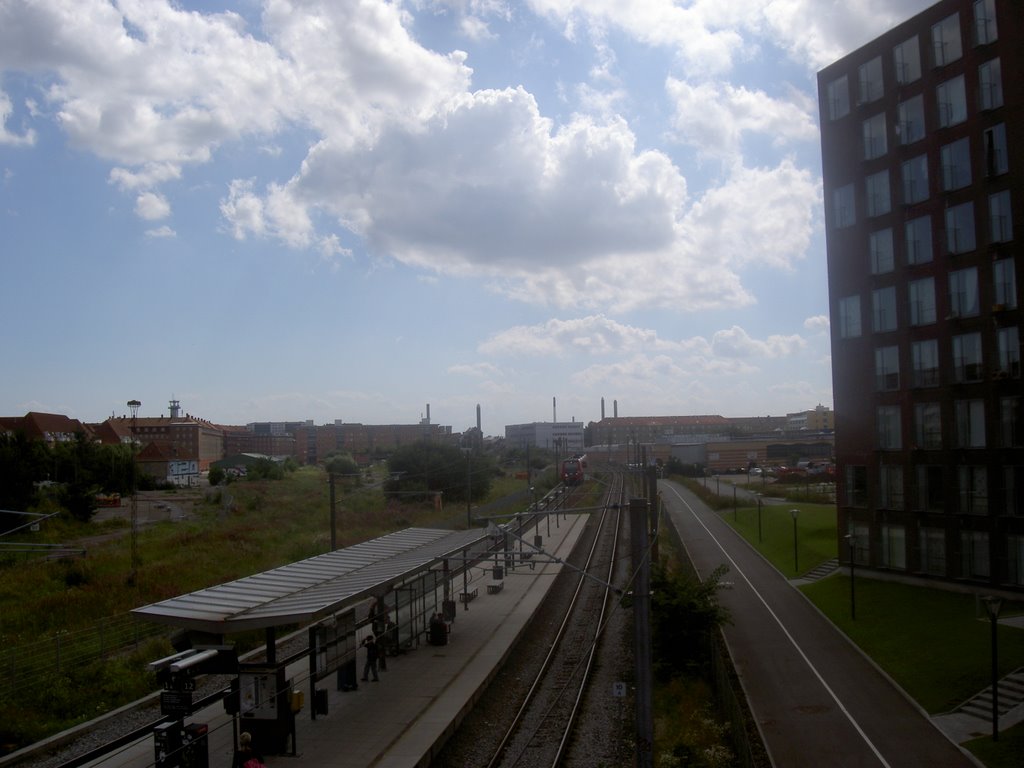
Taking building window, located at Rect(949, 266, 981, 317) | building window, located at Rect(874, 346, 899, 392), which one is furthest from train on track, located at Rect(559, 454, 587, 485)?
building window, located at Rect(949, 266, 981, 317)

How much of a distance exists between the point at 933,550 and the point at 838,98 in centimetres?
1824

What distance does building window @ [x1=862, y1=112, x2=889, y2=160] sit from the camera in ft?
106

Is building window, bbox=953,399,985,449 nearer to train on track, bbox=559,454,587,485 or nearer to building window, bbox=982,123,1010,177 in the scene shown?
building window, bbox=982,123,1010,177

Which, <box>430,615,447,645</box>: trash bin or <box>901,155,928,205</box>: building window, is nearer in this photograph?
<box>430,615,447,645</box>: trash bin

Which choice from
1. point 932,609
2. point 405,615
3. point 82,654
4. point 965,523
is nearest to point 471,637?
point 405,615

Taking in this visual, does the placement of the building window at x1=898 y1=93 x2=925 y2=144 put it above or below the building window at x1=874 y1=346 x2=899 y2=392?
above

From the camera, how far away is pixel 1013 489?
2659 cm

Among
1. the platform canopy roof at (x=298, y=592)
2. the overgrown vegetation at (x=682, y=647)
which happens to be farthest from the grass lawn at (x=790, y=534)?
the platform canopy roof at (x=298, y=592)

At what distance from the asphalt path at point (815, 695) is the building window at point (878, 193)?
48.8 ft

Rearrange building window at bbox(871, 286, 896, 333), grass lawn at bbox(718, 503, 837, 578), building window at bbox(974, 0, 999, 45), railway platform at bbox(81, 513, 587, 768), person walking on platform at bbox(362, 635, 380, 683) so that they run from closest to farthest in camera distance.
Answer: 1. railway platform at bbox(81, 513, 587, 768)
2. person walking on platform at bbox(362, 635, 380, 683)
3. building window at bbox(974, 0, 999, 45)
4. building window at bbox(871, 286, 896, 333)
5. grass lawn at bbox(718, 503, 837, 578)

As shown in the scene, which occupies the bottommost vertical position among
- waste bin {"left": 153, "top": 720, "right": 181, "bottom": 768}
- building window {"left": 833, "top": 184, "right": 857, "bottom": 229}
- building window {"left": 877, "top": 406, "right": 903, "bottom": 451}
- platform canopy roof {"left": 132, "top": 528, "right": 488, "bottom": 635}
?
waste bin {"left": 153, "top": 720, "right": 181, "bottom": 768}

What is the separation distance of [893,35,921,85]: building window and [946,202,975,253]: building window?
5.58 meters

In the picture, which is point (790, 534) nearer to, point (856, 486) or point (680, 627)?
point (856, 486)

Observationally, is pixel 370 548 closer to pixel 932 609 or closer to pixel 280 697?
pixel 280 697
